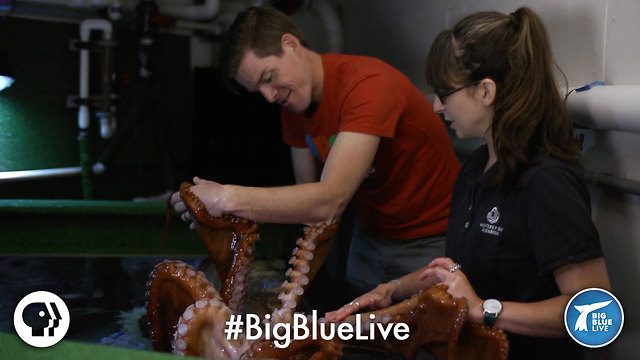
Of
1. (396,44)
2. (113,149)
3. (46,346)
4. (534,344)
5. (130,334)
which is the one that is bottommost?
(113,149)

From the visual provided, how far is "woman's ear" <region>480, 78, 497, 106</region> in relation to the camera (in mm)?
1104

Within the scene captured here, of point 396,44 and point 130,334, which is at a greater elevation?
point 396,44

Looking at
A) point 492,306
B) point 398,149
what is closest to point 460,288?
point 492,306

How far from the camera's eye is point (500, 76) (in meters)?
1.10

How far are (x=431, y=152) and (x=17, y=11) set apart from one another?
101 inches

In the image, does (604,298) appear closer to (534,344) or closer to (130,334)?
(534,344)

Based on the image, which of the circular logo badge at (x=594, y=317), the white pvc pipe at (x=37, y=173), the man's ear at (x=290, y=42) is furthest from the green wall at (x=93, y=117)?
the circular logo badge at (x=594, y=317)

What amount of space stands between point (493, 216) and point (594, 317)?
0.94 ft

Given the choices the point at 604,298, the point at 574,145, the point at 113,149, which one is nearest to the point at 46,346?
the point at 604,298

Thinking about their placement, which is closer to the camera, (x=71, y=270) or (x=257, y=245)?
(x=71, y=270)

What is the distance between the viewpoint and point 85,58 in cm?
338

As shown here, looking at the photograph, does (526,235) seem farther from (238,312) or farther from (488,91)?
(238,312)

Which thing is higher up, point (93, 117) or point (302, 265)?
point (302, 265)

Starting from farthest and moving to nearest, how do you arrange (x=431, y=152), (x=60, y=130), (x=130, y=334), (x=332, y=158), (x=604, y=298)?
(x=60, y=130), (x=431, y=152), (x=332, y=158), (x=130, y=334), (x=604, y=298)
